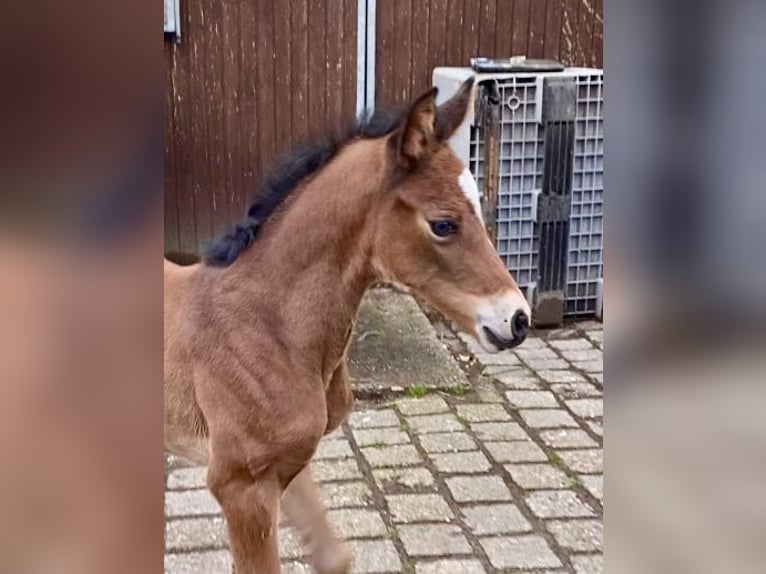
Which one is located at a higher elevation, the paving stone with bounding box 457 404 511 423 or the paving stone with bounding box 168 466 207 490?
the paving stone with bounding box 168 466 207 490

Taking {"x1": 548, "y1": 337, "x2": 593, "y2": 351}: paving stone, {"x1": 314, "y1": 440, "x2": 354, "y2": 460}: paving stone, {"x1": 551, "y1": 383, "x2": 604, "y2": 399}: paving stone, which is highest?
{"x1": 548, "y1": 337, "x2": 593, "y2": 351}: paving stone

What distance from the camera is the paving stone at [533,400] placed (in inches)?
89.7

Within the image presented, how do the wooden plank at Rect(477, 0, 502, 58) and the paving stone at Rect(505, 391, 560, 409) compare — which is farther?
the paving stone at Rect(505, 391, 560, 409)

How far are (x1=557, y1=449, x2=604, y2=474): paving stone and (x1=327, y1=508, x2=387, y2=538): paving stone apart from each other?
477mm

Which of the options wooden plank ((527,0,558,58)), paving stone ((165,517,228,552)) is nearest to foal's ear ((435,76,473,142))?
wooden plank ((527,0,558,58))

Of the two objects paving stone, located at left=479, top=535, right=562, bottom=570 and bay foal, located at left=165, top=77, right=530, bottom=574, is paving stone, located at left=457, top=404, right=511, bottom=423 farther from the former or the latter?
bay foal, located at left=165, top=77, right=530, bottom=574

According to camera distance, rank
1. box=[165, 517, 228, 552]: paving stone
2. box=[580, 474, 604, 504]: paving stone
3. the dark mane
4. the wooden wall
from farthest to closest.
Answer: box=[580, 474, 604, 504]: paving stone → box=[165, 517, 228, 552]: paving stone → the wooden wall → the dark mane

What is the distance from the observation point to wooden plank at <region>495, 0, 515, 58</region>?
4.41 feet
